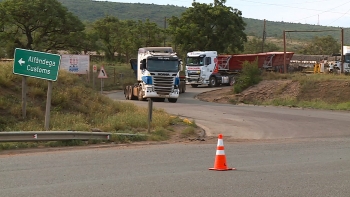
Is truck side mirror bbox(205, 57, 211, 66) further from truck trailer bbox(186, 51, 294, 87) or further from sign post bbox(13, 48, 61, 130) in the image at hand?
sign post bbox(13, 48, 61, 130)

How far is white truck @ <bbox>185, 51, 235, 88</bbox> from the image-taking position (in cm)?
5041

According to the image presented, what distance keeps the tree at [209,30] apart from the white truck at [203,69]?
12.2 meters

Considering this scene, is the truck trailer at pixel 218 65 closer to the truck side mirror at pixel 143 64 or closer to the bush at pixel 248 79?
the bush at pixel 248 79

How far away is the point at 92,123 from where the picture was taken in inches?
724

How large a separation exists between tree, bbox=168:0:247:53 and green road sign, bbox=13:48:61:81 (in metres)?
48.1

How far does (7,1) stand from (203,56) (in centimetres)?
1897

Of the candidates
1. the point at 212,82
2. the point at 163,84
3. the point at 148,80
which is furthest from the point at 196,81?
the point at 148,80

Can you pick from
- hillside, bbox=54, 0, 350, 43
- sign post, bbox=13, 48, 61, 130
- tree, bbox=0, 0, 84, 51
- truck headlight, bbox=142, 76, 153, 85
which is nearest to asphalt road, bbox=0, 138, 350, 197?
sign post, bbox=13, 48, 61, 130

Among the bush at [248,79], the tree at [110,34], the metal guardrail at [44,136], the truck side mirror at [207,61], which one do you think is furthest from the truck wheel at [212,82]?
the metal guardrail at [44,136]

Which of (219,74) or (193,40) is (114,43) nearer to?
(193,40)

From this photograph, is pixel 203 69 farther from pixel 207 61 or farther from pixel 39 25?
pixel 39 25

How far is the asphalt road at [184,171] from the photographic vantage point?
8.63 meters

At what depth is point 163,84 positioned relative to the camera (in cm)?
3347

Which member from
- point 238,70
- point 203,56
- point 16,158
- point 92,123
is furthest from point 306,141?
point 238,70
